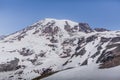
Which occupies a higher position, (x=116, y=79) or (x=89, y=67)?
(x=89, y=67)

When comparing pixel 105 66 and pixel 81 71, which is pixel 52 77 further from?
pixel 105 66

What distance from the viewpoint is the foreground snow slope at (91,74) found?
5119cm

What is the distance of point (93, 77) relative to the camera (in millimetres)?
52625

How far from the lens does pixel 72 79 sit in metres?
54.4

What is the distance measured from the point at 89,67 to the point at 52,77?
6.91 meters

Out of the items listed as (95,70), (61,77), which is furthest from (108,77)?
(61,77)

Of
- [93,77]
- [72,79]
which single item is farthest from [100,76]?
[72,79]

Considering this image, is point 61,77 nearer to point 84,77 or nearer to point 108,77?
point 84,77

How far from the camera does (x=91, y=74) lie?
54344 millimetres

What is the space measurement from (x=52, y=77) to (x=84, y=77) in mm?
8120

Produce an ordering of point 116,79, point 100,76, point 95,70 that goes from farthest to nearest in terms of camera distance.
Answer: point 95,70, point 100,76, point 116,79

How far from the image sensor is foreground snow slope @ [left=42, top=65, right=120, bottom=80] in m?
51.2

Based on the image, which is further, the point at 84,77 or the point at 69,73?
the point at 69,73

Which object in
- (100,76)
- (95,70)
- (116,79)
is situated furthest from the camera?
(95,70)
